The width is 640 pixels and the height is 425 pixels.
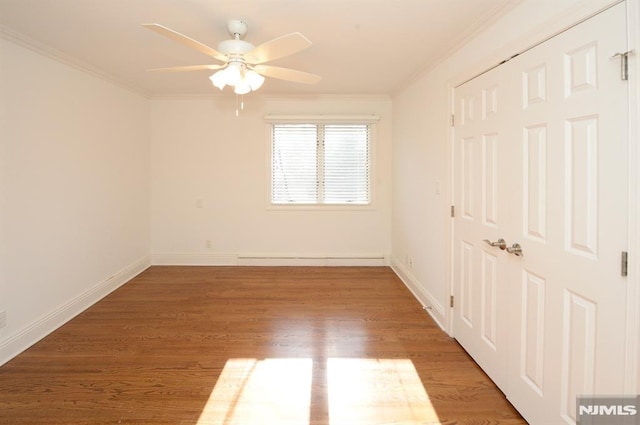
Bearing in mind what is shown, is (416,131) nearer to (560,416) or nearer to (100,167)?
(560,416)

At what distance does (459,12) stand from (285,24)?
120 cm

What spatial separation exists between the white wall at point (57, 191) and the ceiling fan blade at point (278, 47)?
193 cm

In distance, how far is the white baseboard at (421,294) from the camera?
307cm

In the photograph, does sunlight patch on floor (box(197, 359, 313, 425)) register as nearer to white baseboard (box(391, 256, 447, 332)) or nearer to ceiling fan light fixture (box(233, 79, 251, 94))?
white baseboard (box(391, 256, 447, 332))

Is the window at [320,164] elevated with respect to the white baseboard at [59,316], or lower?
elevated

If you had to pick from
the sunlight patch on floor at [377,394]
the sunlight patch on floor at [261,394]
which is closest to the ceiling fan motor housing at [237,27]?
the sunlight patch on floor at [261,394]

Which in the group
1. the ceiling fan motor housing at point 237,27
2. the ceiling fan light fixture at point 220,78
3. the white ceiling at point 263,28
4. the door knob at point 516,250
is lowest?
the door knob at point 516,250

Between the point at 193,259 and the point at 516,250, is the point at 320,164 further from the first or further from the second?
the point at 516,250

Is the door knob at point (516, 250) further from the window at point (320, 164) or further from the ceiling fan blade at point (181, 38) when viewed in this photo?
the window at point (320, 164)

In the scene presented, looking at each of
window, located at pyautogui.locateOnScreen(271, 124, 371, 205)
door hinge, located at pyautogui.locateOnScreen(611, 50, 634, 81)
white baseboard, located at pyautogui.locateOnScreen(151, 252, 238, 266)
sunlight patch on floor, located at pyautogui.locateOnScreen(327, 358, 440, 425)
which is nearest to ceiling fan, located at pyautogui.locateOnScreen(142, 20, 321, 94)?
door hinge, located at pyautogui.locateOnScreen(611, 50, 634, 81)

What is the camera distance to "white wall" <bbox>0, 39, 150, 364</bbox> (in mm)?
2551

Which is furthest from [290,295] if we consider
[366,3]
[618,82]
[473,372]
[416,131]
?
[618,82]

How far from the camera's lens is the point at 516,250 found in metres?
1.93

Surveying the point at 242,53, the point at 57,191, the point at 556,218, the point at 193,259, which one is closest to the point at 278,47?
the point at 242,53
